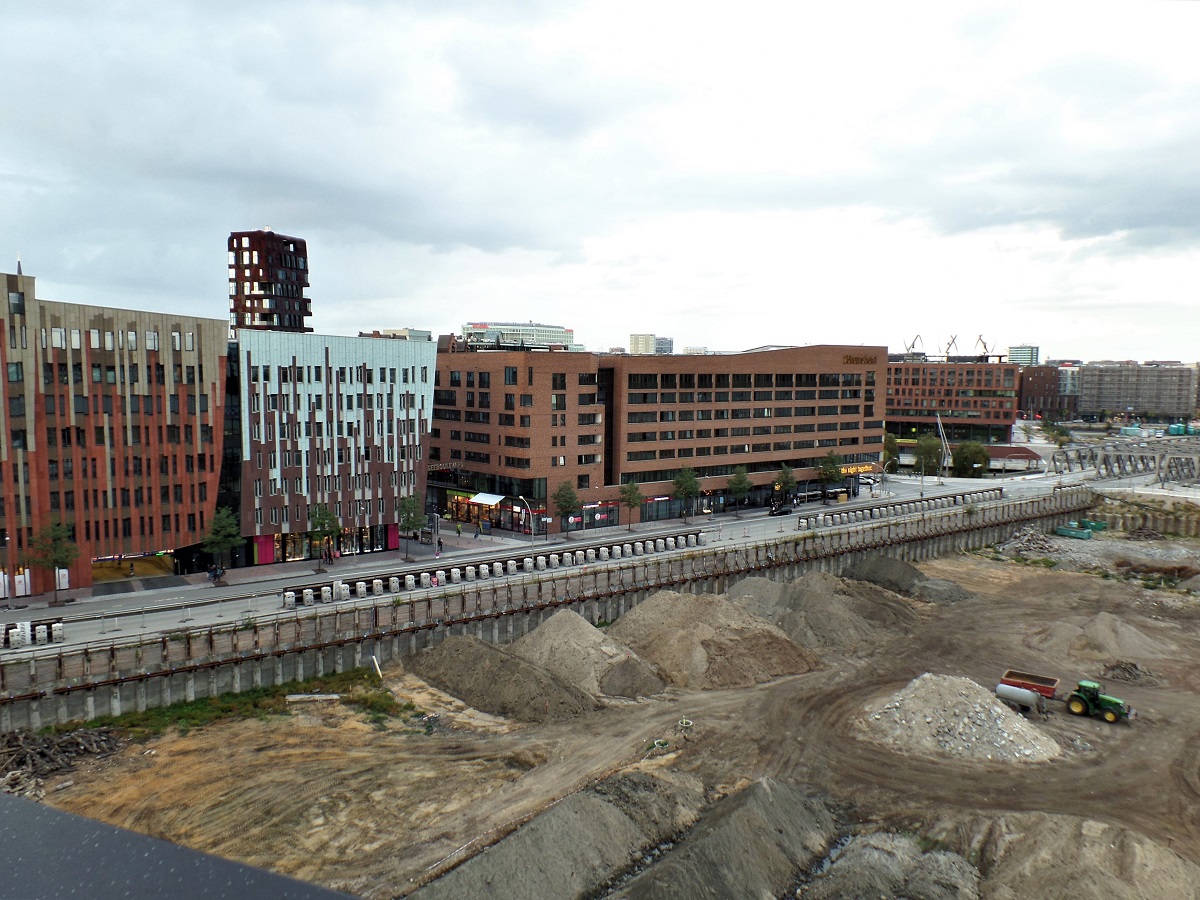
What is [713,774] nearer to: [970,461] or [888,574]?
[888,574]

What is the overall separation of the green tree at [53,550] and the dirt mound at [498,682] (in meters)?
32.5

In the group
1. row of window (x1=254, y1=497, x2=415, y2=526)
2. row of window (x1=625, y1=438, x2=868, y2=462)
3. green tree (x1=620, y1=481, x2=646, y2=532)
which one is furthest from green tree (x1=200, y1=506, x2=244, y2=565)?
row of window (x1=625, y1=438, x2=868, y2=462)

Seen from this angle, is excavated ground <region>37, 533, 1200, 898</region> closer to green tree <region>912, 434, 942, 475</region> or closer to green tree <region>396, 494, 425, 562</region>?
green tree <region>396, 494, 425, 562</region>

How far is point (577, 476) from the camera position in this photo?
347ft

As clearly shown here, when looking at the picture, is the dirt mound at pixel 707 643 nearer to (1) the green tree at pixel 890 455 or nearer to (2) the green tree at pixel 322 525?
(2) the green tree at pixel 322 525

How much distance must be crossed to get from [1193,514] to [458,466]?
362 feet

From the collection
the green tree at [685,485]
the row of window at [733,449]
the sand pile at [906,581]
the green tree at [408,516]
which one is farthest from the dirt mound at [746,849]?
the row of window at [733,449]

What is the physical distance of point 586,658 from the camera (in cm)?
5303

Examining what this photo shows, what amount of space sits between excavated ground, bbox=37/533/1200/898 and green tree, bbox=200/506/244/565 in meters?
29.8

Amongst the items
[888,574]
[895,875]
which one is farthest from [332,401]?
[895,875]

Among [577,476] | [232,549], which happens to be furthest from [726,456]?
[232,549]

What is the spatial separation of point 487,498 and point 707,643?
54371 mm

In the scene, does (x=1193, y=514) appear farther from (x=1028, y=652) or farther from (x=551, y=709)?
(x=551, y=709)

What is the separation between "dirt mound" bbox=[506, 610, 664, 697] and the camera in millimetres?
51375
